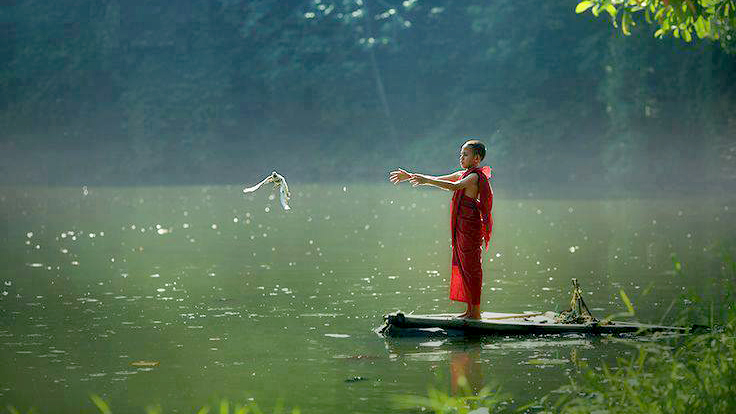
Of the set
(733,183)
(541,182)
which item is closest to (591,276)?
(733,183)

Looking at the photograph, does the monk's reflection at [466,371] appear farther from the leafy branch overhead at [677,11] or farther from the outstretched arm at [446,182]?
the leafy branch overhead at [677,11]

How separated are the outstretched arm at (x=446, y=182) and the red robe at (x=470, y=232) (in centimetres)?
8

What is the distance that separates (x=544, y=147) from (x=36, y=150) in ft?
78.3

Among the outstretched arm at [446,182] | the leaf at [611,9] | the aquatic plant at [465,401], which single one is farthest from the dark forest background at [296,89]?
the aquatic plant at [465,401]

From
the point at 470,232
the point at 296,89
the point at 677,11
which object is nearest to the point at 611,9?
the point at 677,11

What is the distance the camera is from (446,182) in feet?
39.0

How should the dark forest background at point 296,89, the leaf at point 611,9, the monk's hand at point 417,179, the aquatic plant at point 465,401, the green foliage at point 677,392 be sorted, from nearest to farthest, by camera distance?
the green foliage at point 677,392 < the aquatic plant at point 465,401 < the leaf at point 611,9 < the monk's hand at point 417,179 < the dark forest background at point 296,89

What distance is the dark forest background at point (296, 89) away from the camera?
50.0m

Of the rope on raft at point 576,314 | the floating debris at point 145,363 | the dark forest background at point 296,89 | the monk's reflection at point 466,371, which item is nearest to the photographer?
the monk's reflection at point 466,371

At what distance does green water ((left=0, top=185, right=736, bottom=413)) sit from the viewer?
404 inches

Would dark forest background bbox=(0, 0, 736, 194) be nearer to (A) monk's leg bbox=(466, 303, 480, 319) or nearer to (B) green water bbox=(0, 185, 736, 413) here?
(B) green water bbox=(0, 185, 736, 413)

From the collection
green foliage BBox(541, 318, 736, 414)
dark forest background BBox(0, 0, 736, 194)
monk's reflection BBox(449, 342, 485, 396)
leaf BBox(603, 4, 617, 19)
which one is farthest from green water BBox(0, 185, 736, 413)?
dark forest background BBox(0, 0, 736, 194)

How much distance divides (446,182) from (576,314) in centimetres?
172

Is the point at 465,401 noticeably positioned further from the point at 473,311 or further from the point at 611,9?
the point at 611,9
